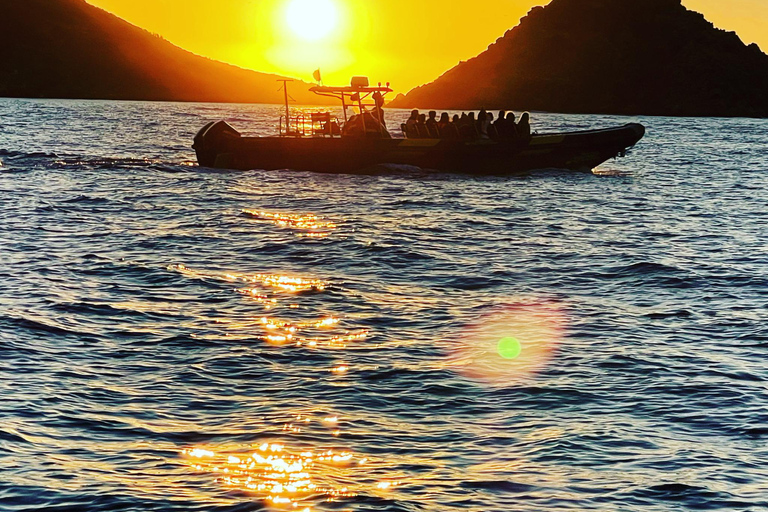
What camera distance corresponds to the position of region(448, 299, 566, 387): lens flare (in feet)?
35.0

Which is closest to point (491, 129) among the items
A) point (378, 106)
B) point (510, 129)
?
point (510, 129)

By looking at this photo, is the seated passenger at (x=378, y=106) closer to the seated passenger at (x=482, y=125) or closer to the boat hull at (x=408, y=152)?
the boat hull at (x=408, y=152)

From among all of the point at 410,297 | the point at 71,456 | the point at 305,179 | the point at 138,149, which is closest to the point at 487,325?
the point at 410,297

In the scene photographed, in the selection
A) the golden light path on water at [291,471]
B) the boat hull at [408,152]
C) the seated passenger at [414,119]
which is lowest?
the golden light path on water at [291,471]

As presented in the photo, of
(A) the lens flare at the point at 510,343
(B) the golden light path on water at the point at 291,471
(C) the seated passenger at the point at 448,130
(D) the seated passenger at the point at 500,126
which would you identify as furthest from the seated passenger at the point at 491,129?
(B) the golden light path on water at the point at 291,471

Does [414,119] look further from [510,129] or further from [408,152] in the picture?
[510,129]

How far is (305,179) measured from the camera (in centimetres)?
3206

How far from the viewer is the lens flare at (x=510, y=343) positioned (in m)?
10.7

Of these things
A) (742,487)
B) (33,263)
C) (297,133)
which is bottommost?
(742,487)

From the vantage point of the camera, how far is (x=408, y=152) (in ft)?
105

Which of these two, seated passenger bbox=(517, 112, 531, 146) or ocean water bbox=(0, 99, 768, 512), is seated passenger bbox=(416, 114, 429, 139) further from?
ocean water bbox=(0, 99, 768, 512)

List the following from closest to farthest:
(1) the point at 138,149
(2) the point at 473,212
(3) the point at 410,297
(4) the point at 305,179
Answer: (3) the point at 410,297, (2) the point at 473,212, (4) the point at 305,179, (1) the point at 138,149

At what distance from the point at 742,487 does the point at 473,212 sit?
1787cm

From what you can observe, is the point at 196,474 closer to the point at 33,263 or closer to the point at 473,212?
the point at 33,263
